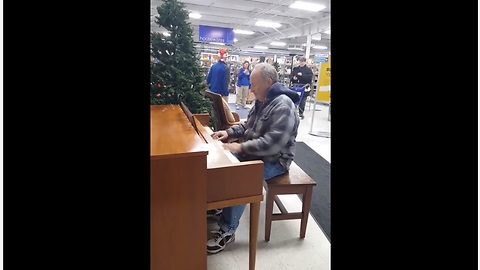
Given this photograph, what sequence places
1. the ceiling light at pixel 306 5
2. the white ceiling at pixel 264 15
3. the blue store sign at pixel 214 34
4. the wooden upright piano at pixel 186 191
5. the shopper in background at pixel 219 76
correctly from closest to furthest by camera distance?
the wooden upright piano at pixel 186 191 < the shopper in background at pixel 219 76 < the ceiling light at pixel 306 5 < the white ceiling at pixel 264 15 < the blue store sign at pixel 214 34

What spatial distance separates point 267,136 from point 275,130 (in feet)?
0.20

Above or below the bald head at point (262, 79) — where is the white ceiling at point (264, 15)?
above

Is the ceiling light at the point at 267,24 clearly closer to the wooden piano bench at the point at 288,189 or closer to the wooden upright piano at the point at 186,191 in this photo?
the wooden piano bench at the point at 288,189

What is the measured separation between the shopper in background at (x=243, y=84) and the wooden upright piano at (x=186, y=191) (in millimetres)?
7284

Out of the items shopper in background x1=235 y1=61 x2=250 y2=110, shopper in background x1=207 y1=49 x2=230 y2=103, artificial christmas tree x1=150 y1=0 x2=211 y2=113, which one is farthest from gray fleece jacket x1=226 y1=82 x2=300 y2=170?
shopper in background x1=235 y1=61 x2=250 y2=110

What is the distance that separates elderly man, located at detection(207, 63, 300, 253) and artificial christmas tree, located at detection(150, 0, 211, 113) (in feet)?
2.94

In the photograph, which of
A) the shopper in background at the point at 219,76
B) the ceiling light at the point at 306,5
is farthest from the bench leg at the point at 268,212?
the ceiling light at the point at 306,5

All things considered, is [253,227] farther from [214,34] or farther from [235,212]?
[214,34]

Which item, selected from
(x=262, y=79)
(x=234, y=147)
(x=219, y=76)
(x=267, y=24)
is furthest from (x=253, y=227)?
(x=267, y=24)

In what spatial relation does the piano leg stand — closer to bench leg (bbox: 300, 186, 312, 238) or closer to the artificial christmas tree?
bench leg (bbox: 300, 186, 312, 238)

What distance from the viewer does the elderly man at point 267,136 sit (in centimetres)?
174
